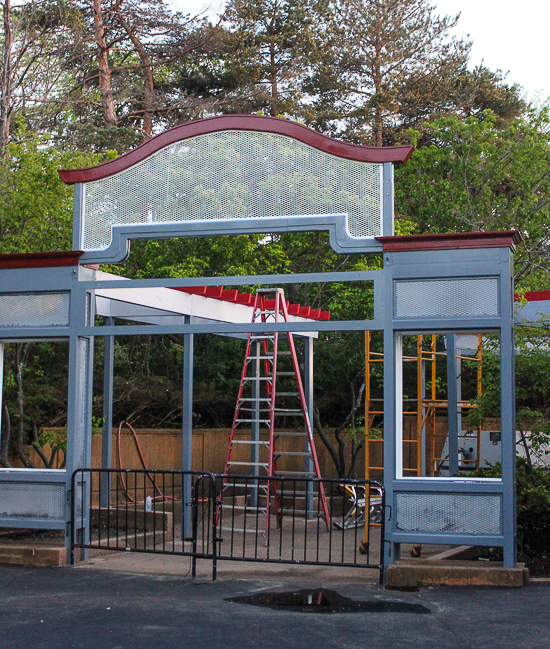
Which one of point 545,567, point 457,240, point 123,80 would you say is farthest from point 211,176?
point 123,80

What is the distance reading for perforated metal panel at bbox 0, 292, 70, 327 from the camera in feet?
28.5

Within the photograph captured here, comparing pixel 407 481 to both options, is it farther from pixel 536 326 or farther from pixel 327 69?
pixel 327 69

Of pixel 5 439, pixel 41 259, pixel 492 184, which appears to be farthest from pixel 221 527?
pixel 492 184

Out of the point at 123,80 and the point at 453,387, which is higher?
the point at 123,80

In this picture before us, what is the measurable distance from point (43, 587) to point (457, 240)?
5100 millimetres

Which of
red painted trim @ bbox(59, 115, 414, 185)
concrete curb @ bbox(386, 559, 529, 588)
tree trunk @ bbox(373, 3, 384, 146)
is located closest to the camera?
concrete curb @ bbox(386, 559, 529, 588)

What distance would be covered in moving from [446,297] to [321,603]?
10.1 feet

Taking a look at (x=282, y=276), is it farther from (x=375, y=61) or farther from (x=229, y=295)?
(x=375, y=61)

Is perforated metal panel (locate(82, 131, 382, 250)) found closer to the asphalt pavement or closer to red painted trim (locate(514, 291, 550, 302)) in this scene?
the asphalt pavement

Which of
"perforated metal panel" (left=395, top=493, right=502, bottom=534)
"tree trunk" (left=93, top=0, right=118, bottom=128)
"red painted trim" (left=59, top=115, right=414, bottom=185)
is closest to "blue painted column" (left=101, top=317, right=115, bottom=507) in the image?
"red painted trim" (left=59, top=115, right=414, bottom=185)

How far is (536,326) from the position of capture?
937cm

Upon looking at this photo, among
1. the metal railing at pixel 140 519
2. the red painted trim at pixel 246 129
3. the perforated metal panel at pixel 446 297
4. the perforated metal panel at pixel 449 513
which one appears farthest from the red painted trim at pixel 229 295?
the perforated metal panel at pixel 449 513

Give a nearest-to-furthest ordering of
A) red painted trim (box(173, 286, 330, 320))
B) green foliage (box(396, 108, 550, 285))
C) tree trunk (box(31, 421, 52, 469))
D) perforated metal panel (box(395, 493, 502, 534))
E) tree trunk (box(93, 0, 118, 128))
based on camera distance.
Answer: perforated metal panel (box(395, 493, 502, 534)) < red painted trim (box(173, 286, 330, 320)) < tree trunk (box(31, 421, 52, 469)) < green foliage (box(396, 108, 550, 285)) < tree trunk (box(93, 0, 118, 128))

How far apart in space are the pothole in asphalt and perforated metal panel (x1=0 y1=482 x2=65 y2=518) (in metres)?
2.55
